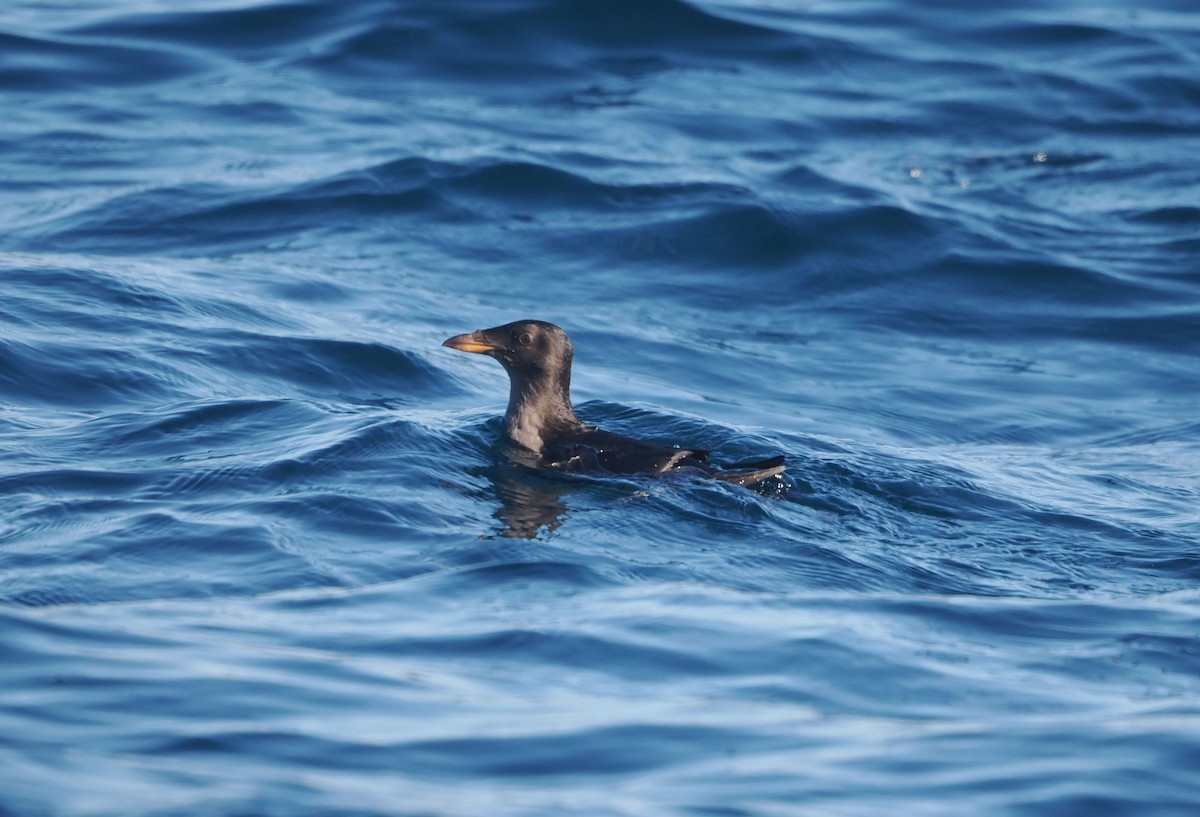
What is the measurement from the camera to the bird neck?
30.6 feet

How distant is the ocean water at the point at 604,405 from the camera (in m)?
5.27

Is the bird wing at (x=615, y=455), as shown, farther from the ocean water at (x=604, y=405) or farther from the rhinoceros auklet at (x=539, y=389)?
the ocean water at (x=604, y=405)

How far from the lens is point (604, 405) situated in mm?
10547

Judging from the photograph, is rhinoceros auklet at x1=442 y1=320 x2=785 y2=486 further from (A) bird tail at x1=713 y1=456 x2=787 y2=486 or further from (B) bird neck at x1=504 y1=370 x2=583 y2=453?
(A) bird tail at x1=713 y1=456 x2=787 y2=486

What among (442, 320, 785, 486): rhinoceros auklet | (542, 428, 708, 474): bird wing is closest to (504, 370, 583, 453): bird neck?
(442, 320, 785, 486): rhinoceros auklet

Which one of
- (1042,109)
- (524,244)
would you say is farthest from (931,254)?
(1042,109)

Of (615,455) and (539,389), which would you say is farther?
(539,389)

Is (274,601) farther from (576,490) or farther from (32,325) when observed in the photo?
(32,325)

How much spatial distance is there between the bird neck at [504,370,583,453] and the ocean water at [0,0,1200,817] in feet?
0.82

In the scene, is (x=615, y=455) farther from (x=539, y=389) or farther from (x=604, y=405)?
(x=604, y=405)

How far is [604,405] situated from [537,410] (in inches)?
49.5

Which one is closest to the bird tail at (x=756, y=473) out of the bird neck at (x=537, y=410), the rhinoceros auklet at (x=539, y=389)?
the rhinoceros auklet at (x=539, y=389)

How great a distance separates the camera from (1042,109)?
725 inches

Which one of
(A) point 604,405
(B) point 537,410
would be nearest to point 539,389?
(B) point 537,410
